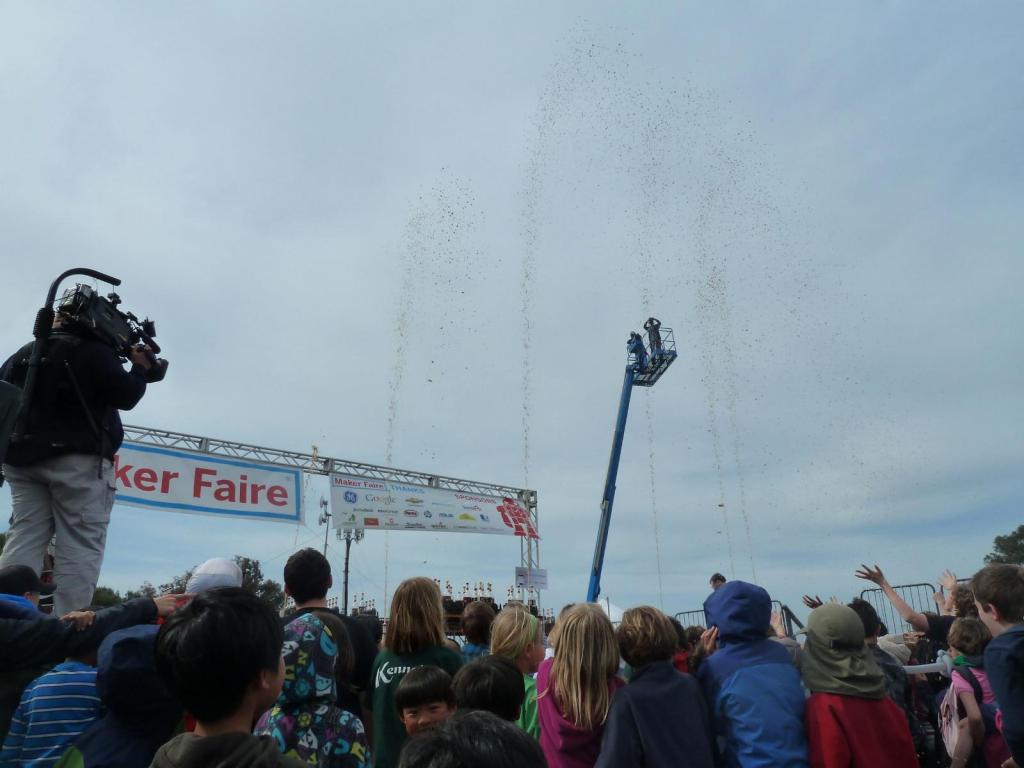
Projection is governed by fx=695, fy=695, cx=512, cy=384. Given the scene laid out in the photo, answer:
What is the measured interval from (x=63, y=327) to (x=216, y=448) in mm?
9680

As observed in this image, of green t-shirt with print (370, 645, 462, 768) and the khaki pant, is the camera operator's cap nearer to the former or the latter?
the khaki pant

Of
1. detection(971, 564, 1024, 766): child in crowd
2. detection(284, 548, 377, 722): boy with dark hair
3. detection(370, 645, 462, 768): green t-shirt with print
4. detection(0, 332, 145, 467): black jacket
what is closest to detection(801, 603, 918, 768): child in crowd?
→ detection(971, 564, 1024, 766): child in crowd

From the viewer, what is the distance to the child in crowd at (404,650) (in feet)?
11.1

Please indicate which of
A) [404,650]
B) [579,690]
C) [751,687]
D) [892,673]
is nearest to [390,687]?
[404,650]

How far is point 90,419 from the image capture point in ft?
12.7

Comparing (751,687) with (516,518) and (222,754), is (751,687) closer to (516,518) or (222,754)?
(222,754)

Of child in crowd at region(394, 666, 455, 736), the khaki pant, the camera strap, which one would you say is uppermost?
the camera strap

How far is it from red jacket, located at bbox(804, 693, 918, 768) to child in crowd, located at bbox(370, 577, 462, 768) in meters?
1.65

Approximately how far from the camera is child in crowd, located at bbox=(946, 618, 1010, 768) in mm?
3986

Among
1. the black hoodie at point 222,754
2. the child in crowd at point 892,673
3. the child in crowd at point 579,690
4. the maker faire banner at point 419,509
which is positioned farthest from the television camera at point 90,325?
the maker faire banner at point 419,509

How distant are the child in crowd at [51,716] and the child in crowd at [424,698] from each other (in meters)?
1.16

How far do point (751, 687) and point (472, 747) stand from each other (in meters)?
2.30

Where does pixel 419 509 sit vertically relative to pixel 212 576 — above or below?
above

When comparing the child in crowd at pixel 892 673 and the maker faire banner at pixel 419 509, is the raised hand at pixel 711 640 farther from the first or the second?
the maker faire banner at pixel 419 509
